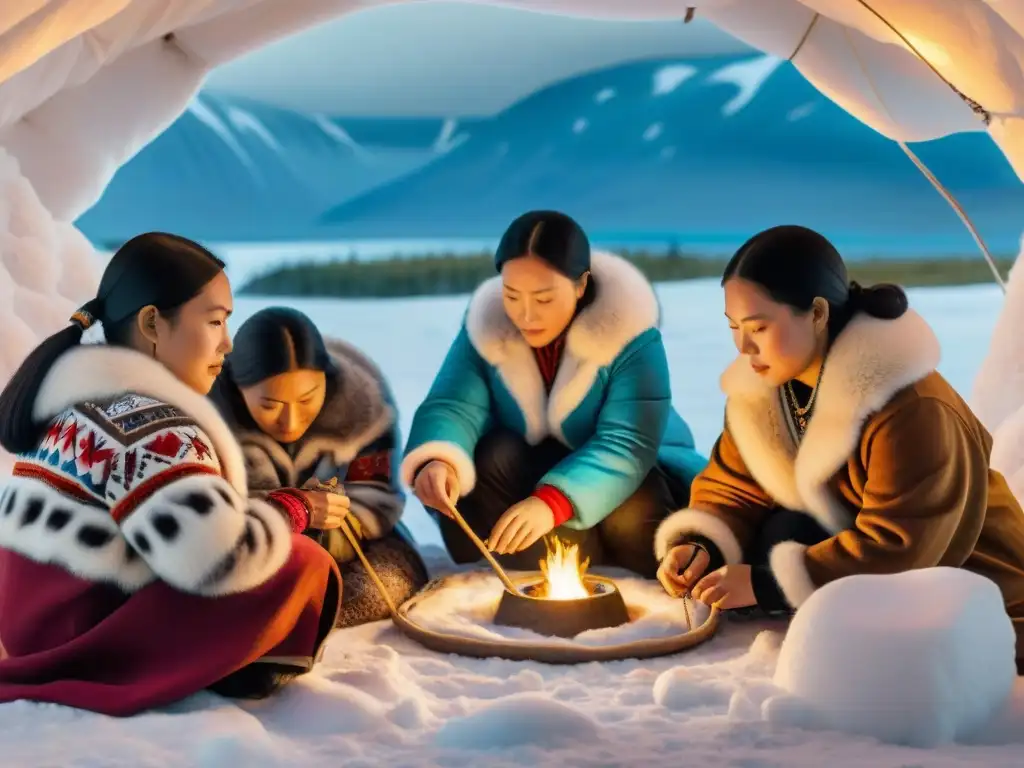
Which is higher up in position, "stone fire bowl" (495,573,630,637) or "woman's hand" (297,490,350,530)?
"woman's hand" (297,490,350,530)

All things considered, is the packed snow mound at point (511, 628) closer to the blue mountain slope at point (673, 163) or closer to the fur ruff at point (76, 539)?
the fur ruff at point (76, 539)

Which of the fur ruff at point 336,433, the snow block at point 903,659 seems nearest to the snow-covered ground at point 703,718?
the snow block at point 903,659

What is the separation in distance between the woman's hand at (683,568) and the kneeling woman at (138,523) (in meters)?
0.70

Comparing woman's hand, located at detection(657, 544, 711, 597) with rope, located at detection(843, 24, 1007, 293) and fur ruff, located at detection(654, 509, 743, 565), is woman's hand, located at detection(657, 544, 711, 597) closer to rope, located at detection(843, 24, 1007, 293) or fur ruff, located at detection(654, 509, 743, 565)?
fur ruff, located at detection(654, 509, 743, 565)

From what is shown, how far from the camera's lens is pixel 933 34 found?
2.80 meters

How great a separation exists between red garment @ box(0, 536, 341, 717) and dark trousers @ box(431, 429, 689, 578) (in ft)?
3.17

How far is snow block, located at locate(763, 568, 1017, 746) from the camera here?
1.69 m

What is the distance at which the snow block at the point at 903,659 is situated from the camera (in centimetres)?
169

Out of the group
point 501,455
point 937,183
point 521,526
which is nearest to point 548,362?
point 501,455

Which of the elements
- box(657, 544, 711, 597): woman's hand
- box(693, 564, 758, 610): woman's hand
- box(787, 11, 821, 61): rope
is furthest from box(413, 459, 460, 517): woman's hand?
box(787, 11, 821, 61): rope

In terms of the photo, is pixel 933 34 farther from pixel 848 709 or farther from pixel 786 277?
pixel 848 709

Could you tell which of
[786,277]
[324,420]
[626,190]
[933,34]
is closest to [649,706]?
[786,277]

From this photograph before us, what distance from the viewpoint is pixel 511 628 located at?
89.4 inches

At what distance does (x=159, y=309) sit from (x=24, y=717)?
2.16 feet
